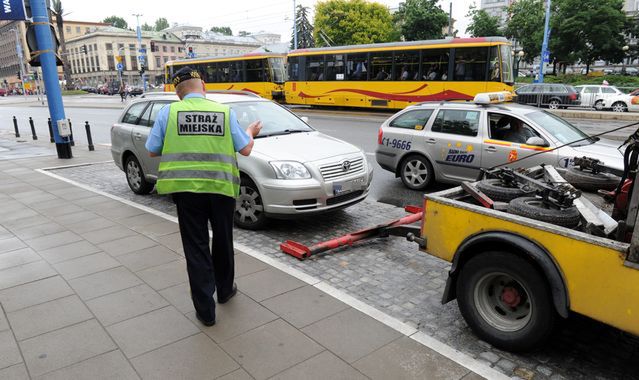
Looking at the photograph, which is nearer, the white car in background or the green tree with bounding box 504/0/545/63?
the white car in background

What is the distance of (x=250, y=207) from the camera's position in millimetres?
5766

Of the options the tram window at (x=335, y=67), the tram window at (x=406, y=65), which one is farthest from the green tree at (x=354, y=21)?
the tram window at (x=406, y=65)

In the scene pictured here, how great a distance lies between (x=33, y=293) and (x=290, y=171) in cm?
286

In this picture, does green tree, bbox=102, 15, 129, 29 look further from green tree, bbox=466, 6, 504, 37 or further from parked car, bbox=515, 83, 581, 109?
parked car, bbox=515, 83, 581, 109

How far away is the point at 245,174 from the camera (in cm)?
568

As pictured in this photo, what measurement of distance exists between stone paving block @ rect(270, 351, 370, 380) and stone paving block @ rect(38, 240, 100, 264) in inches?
126

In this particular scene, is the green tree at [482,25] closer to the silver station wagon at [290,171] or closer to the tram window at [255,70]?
the tram window at [255,70]

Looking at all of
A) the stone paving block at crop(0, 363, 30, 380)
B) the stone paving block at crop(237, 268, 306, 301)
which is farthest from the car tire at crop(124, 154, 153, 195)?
the stone paving block at crop(0, 363, 30, 380)

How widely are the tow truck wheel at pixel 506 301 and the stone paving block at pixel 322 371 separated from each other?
1.00m

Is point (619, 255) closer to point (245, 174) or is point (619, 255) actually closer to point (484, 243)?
point (484, 243)

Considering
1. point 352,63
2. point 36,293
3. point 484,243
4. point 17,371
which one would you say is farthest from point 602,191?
point 352,63

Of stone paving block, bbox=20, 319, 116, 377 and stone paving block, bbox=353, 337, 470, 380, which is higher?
stone paving block, bbox=20, 319, 116, 377

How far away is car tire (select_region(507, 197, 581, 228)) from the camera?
9.72 feet

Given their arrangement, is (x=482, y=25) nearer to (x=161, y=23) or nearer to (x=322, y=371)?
(x=322, y=371)
